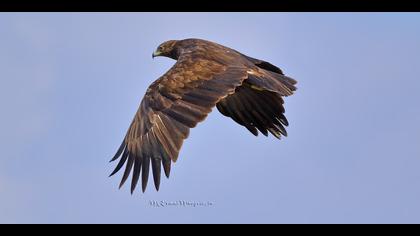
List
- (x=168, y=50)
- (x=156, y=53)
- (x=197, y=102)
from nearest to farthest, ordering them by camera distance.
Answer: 1. (x=197, y=102)
2. (x=168, y=50)
3. (x=156, y=53)

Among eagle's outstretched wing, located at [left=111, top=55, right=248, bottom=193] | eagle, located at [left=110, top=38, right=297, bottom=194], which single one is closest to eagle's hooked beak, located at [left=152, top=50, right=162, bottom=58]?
eagle, located at [left=110, top=38, right=297, bottom=194]

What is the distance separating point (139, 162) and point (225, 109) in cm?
295

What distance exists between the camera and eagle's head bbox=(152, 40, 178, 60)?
59.9 feet

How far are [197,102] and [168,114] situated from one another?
44 centimetres

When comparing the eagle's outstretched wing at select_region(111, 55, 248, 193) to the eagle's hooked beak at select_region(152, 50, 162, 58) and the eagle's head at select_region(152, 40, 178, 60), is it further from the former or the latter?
the eagle's hooked beak at select_region(152, 50, 162, 58)

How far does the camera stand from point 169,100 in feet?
48.0

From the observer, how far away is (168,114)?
14.4 m

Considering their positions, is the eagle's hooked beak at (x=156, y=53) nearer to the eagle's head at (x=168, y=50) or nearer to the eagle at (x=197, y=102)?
the eagle's head at (x=168, y=50)

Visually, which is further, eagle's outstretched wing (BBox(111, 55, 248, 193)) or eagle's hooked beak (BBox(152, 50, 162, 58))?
eagle's hooked beak (BBox(152, 50, 162, 58))

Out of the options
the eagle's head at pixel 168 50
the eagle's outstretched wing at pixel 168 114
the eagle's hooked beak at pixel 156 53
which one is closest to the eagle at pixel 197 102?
the eagle's outstretched wing at pixel 168 114

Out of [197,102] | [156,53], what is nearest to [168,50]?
[156,53]

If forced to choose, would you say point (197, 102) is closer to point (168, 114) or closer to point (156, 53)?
point (168, 114)

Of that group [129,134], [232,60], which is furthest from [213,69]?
[129,134]

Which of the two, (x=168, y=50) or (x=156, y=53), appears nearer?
(x=168, y=50)
